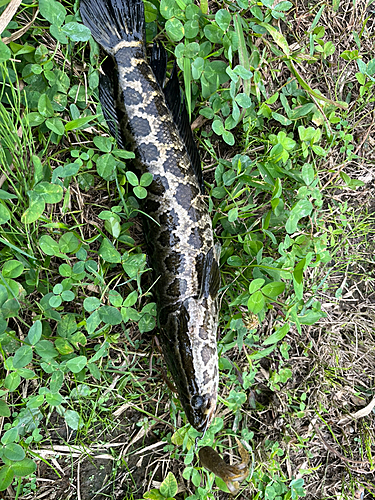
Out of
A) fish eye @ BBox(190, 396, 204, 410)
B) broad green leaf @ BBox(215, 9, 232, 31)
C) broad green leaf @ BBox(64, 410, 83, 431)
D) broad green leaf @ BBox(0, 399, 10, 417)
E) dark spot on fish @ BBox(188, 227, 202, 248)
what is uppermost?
broad green leaf @ BBox(215, 9, 232, 31)

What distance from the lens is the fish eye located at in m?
2.73

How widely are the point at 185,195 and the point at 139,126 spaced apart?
2.04 feet

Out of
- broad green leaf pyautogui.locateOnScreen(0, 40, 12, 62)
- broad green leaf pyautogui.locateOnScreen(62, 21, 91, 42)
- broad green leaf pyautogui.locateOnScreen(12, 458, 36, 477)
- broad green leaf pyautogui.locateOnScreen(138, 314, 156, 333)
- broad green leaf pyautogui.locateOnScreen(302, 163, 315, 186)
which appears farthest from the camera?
broad green leaf pyautogui.locateOnScreen(302, 163, 315, 186)

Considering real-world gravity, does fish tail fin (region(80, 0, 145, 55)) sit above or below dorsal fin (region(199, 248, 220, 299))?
above

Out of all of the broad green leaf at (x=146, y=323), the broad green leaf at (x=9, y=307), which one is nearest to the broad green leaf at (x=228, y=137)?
the broad green leaf at (x=146, y=323)

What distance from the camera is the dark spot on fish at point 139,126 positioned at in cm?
272

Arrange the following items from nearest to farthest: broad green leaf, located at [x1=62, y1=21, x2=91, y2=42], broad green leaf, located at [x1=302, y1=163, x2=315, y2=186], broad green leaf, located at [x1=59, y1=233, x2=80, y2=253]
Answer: broad green leaf, located at [x1=62, y1=21, x2=91, y2=42]
broad green leaf, located at [x1=59, y1=233, x2=80, y2=253]
broad green leaf, located at [x1=302, y1=163, x2=315, y2=186]

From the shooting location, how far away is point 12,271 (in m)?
2.42

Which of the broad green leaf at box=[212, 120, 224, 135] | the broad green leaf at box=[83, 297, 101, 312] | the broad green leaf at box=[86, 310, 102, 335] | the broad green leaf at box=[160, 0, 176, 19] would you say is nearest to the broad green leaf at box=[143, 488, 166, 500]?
the broad green leaf at box=[86, 310, 102, 335]

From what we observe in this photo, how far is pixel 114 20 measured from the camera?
2.74 m

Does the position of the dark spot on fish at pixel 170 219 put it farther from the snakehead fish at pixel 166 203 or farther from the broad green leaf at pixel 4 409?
the broad green leaf at pixel 4 409

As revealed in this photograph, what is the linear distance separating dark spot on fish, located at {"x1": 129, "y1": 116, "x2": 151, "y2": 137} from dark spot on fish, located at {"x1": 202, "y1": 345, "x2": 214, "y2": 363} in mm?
1684

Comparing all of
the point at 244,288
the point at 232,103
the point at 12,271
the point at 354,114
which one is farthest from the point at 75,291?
the point at 354,114

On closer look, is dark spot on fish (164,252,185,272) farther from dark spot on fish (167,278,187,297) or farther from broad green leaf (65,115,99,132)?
broad green leaf (65,115,99,132)
